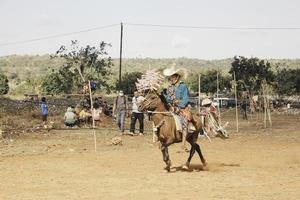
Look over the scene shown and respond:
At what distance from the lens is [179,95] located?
46.8 ft

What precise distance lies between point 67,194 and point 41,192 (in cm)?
65

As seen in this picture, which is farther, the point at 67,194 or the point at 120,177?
the point at 120,177

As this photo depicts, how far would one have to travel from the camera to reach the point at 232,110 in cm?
5200

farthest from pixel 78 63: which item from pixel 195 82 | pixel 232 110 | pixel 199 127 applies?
pixel 199 127

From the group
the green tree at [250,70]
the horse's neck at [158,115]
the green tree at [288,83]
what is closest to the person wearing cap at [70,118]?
the horse's neck at [158,115]

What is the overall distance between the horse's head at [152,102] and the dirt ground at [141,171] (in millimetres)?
1557

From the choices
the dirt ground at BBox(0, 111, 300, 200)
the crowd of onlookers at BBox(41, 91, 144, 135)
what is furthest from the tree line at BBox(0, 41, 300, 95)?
the dirt ground at BBox(0, 111, 300, 200)

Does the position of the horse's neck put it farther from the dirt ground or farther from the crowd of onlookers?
the crowd of onlookers

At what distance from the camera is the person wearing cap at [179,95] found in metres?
14.2

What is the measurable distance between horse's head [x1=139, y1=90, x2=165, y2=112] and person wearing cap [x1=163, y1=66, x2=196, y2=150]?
262 mm

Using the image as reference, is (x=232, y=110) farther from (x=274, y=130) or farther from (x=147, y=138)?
(x=147, y=138)

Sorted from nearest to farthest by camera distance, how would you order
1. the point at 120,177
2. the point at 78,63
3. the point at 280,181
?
Result: the point at 280,181
the point at 120,177
the point at 78,63

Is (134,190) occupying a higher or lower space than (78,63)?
lower

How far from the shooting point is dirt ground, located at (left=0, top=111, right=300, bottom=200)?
1097cm
